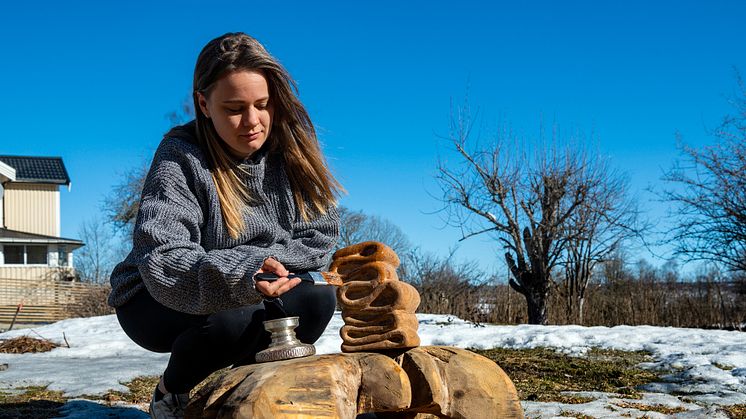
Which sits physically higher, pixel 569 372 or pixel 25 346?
pixel 25 346

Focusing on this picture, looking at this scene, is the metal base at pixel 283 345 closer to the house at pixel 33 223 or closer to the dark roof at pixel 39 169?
the house at pixel 33 223

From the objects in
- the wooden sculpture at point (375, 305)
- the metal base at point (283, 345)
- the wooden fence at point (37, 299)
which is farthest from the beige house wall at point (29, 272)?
the metal base at point (283, 345)

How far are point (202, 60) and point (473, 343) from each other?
5206 mm

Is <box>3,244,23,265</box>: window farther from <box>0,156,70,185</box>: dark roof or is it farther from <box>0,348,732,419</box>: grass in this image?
<box>0,348,732,419</box>: grass

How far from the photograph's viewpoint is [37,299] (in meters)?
24.1

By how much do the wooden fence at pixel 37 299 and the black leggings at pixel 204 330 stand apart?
1988 cm

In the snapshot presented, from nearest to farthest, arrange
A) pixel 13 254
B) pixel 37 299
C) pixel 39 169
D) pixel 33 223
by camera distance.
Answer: pixel 37 299
pixel 13 254
pixel 33 223
pixel 39 169

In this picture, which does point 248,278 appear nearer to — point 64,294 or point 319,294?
point 319,294

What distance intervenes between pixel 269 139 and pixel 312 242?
0.44m

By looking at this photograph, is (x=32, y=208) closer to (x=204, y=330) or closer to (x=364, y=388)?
(x=204, y=330)

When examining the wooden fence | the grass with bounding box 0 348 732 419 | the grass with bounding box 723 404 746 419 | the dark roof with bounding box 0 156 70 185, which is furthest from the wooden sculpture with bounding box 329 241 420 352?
the dark roof with bounding box 0 156 70 185

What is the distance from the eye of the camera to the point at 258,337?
258 cm

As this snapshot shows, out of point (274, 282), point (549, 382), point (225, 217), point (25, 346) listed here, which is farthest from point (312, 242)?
point (25, 346)

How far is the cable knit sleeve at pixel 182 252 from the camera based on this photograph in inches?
84.6
